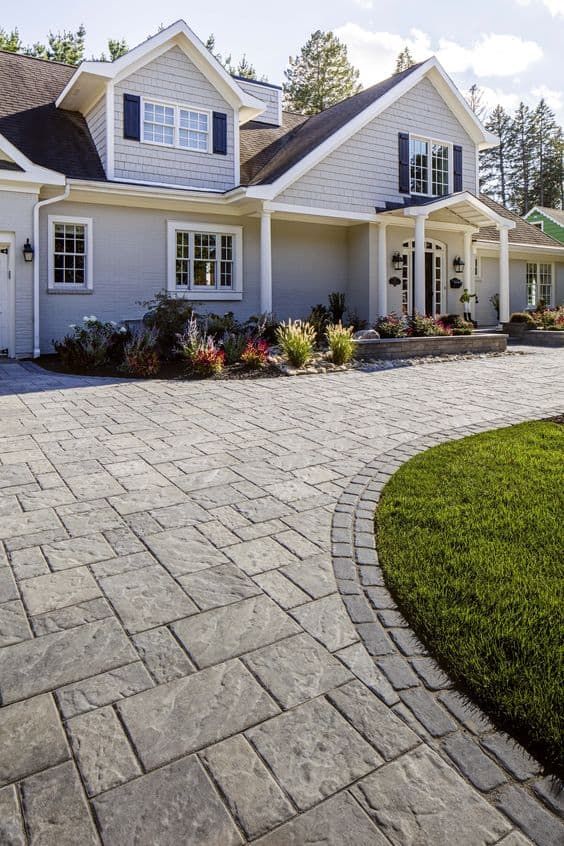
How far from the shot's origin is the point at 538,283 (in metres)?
23.0

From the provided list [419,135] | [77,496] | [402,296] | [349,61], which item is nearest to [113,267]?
[402,296]

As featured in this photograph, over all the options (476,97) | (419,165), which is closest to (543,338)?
(419,165)

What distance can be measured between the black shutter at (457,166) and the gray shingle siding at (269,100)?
541 centimetres

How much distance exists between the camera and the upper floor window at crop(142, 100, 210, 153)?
14516 millimetres

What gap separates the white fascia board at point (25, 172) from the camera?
39.2 ft

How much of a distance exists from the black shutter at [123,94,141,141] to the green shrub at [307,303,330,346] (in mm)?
5796

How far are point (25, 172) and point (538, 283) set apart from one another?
18.3 metres

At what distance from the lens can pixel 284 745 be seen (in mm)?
2105

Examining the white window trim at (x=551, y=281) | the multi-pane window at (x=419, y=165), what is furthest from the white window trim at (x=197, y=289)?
the white window trim at (x=551, y=281)

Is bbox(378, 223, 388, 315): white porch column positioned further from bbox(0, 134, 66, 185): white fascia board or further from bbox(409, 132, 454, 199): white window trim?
bbox(0, 134, 66, 185): white fascia board

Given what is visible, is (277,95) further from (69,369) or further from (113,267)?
(69,369)

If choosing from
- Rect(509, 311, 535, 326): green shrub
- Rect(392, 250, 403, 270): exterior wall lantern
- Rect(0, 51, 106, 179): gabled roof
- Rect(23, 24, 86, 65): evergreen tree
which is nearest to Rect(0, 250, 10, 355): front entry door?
Rect(0, 51, 106, 179): gabled roof

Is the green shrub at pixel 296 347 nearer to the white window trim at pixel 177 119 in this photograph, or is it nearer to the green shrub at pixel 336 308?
the green shrub at pixel 336 308

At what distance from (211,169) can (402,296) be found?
643 cm
